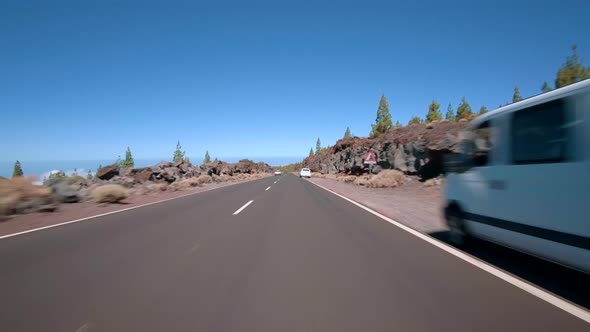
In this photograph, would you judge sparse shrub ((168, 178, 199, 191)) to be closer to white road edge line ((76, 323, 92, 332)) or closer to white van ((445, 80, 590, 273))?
white road edge line ((76, 323, 92, 332))

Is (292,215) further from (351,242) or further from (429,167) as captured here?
(429,167)

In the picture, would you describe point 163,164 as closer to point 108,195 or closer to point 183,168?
point 183,168

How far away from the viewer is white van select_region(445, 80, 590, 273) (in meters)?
3.48

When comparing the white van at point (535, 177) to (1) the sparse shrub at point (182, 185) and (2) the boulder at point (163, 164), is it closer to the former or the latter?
(1) the sparse shrub at point (182, 185)

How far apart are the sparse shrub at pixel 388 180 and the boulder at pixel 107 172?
29.3 m

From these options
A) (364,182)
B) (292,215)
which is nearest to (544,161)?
(292,215)

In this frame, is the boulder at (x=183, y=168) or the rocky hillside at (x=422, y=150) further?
the boulder at (x=183, y=168)

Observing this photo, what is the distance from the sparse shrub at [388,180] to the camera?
73.1ft

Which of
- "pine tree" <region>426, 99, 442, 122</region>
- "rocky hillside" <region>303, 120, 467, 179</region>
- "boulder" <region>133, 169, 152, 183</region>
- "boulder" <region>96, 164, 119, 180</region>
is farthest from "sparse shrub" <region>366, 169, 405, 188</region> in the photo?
"pine tree" <region>426, 99, 442, 122</region>

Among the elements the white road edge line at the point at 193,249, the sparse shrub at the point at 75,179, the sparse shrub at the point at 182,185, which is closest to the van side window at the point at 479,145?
the white road edge line at the point at 193,249

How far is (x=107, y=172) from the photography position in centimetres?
3609

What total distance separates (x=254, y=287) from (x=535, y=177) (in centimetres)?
380

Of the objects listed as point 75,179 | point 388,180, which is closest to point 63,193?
point 388,180

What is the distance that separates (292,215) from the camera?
10.5 meters
